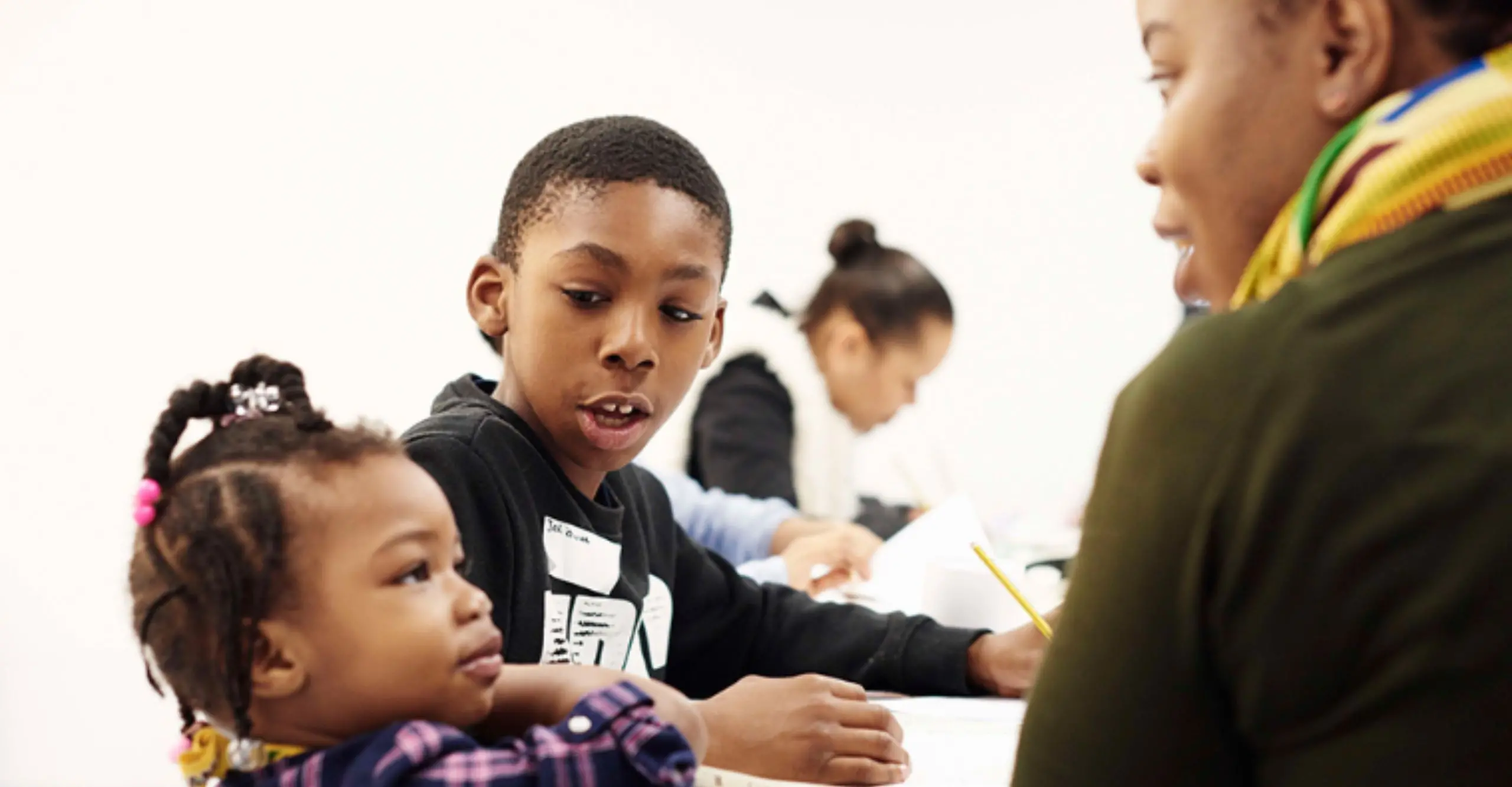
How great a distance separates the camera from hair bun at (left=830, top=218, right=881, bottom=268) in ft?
9.55

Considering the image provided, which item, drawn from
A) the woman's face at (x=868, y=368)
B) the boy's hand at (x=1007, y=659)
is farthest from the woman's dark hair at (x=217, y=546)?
the woman's face at (x=868, y=368)

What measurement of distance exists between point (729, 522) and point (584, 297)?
979mm

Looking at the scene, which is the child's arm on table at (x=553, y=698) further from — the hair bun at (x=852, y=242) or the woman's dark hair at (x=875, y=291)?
the hair bun at (x=852, y=242)

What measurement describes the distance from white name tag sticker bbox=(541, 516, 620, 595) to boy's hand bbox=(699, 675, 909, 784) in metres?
0.21

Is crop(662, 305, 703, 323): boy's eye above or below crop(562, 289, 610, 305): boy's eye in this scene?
below

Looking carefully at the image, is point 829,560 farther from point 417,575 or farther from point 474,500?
point 417,575

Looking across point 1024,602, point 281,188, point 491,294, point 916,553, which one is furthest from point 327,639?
point 281,188

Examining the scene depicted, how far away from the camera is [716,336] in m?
1.16

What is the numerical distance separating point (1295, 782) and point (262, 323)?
7.47 feet

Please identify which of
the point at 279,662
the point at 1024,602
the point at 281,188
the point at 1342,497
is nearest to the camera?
the point at 1342,497

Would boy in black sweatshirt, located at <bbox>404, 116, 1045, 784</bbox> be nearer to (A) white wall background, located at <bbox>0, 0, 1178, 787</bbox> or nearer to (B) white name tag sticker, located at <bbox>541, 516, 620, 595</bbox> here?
(B) white name tag sticker, located at <bbox>541, 516, 620, 595</bbox>

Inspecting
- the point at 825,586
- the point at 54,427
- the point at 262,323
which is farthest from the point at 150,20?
the point at 825,586

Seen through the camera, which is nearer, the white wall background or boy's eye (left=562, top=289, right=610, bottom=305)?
boy's eye (left=562, top=289, right=610, bottom=305)

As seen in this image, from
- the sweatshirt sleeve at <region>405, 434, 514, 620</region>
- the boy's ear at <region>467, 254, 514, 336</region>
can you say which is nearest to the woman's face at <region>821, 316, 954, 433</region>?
the boy's ear at <region>467, 254, 514, 336</region>
